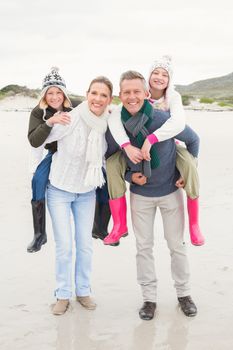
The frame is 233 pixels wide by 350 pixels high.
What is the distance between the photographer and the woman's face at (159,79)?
3855mm

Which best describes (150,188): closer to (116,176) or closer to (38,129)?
(116,176)

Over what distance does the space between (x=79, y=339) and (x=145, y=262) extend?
0.78 m

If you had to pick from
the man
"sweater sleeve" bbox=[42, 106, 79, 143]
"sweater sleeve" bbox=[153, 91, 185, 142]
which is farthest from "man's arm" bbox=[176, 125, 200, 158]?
"sweater sleeve" bbox=[42, 106, 79, 143]

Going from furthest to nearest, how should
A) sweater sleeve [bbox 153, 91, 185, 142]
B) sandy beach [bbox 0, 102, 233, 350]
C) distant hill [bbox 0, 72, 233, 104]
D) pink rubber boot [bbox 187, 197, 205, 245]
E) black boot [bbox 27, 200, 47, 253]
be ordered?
distant hill [bbox 0, 72, 233, 104] < black boot [bbox 27, 200, 47, 253] < pink rubber boot [bbox 187, 197, 205, 245] < sandy beach [bbox 0, 102, 233, 350] < sweater sleeve [bbox 153, 91, 185, 142]

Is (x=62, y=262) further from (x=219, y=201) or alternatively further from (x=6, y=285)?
(x=219, y=201)

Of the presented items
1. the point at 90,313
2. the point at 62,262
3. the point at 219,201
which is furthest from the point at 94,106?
the point at 219,201

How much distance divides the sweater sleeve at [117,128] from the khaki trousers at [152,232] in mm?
525

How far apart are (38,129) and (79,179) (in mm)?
501

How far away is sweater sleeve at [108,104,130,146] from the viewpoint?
3.76 m

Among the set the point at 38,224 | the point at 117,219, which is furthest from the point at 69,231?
the point at 117,219

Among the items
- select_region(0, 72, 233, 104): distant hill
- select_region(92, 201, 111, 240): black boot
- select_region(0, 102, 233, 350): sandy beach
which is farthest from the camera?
select_region(0, 72, 233, 104): distant hill

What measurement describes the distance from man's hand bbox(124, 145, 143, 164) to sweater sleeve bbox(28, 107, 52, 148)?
59 cm

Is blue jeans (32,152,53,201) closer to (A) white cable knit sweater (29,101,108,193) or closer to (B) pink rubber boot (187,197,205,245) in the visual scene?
(A) white cable knit sweater (29,101,108,193)

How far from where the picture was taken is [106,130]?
13.0 ft
